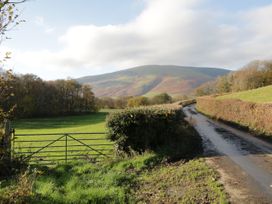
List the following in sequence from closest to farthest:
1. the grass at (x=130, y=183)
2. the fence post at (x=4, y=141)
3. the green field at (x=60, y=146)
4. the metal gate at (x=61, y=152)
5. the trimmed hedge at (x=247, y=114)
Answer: the fence post at (x=4, y=141)
the grass at (x=130, y=183)
the metal gate at (x=61, y=152)
the green field at (x=60, y=146)
the trimmed hedge at (x=247, y=114)

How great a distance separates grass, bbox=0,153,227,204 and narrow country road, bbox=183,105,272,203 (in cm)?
51

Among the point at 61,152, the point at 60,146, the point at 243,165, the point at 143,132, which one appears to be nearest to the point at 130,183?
the point at 243,165

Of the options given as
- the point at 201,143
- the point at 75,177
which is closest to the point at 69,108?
the point at 201,143

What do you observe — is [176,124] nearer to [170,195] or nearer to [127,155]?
[127,155]

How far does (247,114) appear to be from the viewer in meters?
A: 25.1

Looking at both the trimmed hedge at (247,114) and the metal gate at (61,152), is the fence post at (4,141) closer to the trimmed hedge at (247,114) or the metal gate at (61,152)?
the metal gate at (61,152)

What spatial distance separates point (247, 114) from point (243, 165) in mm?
13603

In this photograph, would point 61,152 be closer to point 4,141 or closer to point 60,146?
point 60,146

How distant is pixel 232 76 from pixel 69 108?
49.4 m

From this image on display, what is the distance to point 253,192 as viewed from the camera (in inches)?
359

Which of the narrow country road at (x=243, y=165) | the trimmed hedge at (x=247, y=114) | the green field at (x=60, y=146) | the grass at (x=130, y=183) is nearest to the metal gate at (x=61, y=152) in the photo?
the green field at (x=60, y=146)

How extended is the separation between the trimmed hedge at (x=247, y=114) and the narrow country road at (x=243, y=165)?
2.08m

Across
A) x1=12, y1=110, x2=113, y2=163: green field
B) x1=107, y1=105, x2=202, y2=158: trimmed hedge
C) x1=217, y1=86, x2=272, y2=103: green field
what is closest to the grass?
x1=107, y1=105, x2=202, y2=158: trimmed hedge

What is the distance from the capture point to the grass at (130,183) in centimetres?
898
